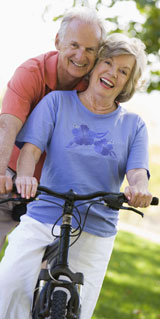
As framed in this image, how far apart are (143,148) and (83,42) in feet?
2.48

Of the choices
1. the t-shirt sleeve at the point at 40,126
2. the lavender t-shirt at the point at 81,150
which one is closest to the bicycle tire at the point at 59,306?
the lavender t-shirt at the point at 81,150

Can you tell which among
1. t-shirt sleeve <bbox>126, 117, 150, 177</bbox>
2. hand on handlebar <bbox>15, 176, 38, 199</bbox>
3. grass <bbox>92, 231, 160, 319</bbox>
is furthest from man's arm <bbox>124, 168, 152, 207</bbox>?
grass <bbox>92, 231, 160, 319</bbox>

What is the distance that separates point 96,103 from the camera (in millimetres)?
2994

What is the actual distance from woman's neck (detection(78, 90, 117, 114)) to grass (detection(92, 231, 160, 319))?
107 inches

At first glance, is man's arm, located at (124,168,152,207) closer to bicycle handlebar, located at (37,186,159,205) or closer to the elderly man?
bicycle handlebar, located at (37,186,159,205)

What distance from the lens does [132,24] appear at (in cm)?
561

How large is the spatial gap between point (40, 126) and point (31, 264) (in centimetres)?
75

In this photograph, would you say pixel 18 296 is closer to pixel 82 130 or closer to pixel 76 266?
pixel 76 266

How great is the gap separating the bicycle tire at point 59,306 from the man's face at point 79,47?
144 cm

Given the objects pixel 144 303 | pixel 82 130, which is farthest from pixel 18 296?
pixel 144 303

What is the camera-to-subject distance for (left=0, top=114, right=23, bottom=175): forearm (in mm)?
2766

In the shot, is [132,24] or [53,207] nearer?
[53,207]

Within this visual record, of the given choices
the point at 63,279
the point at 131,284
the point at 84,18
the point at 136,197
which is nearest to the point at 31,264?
the point at 63,279

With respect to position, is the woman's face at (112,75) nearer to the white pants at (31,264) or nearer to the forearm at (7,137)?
the forearm at (7,137)
